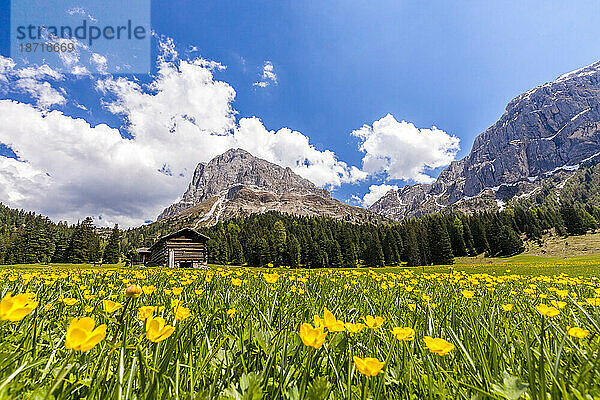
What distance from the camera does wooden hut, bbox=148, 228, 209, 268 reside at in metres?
32.4

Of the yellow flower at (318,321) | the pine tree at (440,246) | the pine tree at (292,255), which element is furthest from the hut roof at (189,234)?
the pine tree at (440,246)

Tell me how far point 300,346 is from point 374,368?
0.76 m

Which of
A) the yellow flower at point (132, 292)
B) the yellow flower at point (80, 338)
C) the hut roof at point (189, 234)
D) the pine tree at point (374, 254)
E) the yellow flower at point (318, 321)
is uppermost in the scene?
the hut roof at point (189, 234)

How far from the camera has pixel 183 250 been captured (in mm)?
33281

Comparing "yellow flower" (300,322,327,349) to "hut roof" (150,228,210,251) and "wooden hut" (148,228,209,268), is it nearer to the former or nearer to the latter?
"wooden hut" (148,228,209,268)

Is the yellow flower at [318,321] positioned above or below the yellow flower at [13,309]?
below

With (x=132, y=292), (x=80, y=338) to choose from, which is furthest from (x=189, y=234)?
(x=80, y=338)

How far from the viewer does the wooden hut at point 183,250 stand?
106 feet

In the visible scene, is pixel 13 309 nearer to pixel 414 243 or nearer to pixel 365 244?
pixel 414 243

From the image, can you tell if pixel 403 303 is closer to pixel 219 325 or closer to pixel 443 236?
pixel 219 325

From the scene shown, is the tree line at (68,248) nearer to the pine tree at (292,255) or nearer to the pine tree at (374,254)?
the pine tree at (292,255)

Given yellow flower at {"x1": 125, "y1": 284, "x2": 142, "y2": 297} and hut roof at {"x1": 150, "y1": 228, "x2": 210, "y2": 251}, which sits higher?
hut roof at {"x1": 150, "y1": 228, "x2": 210, "y2": 251}

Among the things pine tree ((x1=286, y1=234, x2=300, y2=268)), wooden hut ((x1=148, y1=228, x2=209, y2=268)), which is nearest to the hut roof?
wooden hut ((x1=148, y1=228, x2=209, y2=268))

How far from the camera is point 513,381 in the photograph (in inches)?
36.8
